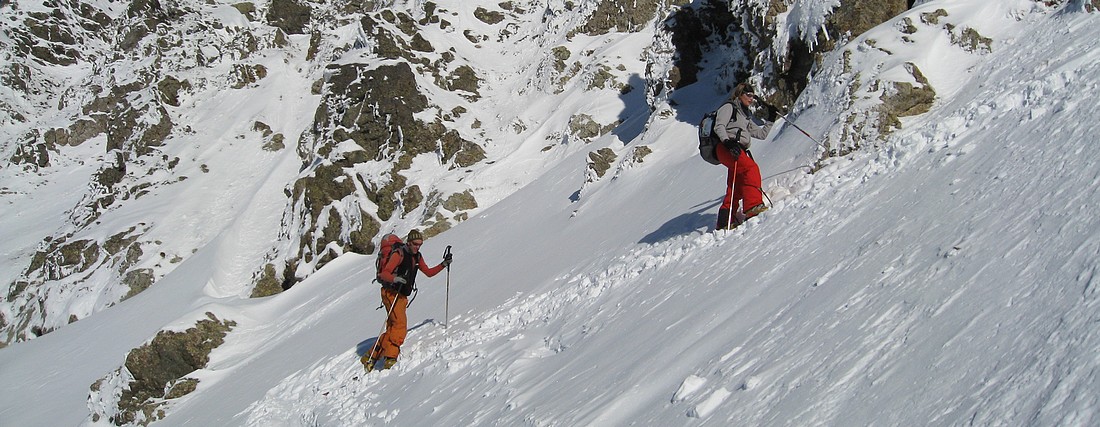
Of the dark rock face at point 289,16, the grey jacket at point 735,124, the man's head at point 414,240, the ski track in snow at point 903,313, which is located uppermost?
the dark rock face at point 289,16

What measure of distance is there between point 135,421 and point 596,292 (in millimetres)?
13461

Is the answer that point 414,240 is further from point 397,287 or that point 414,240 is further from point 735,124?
point 735,124

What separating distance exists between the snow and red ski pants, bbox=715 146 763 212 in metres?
0.34

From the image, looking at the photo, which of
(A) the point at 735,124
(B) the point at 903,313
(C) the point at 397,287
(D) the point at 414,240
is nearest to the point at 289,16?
(D) the point at 414,240

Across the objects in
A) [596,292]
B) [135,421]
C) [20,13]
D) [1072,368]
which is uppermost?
[20,13]

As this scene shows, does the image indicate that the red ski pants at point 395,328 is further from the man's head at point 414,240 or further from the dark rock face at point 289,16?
the dark rock face at point 289,16

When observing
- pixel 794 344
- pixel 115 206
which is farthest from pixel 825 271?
pixel 115 206

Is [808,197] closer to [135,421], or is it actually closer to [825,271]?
[825,271]

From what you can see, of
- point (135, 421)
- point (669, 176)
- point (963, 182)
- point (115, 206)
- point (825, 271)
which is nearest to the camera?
point (825, 271)

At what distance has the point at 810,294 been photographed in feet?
16.6

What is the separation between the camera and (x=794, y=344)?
4.25 meters

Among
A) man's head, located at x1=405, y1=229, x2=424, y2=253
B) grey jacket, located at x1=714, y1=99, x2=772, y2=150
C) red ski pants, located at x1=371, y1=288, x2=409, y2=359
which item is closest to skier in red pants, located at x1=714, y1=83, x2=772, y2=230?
grey jacket, located at x1=714, y1=99, x2=772, y2=150

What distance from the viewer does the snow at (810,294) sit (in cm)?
327

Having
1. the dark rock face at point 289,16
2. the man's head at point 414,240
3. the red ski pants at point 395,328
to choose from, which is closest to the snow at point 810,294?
the red ski pants at point 395,328
